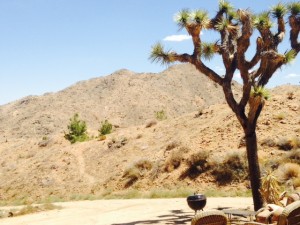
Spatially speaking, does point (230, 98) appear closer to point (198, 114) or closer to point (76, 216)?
point (76, 216)

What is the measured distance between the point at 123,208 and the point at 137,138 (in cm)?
1756

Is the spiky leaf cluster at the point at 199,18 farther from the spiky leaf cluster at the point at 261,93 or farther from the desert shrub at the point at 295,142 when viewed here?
the desert shrub at the point at 295,142

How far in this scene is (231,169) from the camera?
2164 centimetres

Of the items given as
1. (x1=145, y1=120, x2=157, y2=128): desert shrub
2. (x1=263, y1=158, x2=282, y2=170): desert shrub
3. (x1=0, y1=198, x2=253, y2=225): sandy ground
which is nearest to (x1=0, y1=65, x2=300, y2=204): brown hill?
(x1=145, y1=120, x2=157, y2=128): desert shrub

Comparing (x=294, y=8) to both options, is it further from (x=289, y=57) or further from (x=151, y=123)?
(x=151, y=123)

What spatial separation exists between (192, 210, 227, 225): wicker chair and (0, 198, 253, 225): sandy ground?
5.65 meters

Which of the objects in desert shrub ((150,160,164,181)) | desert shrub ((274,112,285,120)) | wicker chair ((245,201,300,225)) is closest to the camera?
wicker chair ((245,201,300,225))

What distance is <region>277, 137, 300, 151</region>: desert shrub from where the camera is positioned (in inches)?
882

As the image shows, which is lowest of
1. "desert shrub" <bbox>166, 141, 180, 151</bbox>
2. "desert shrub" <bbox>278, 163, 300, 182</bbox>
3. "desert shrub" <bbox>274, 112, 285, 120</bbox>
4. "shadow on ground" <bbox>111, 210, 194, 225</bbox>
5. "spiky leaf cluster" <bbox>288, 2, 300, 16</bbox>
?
"shadow on ground" <bbox>111, 210, 194, 225</bbox>

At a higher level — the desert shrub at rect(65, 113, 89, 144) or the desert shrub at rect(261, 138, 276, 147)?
the desert shrub at rect(65, 113, 89, 144)

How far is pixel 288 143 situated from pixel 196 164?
5.21m

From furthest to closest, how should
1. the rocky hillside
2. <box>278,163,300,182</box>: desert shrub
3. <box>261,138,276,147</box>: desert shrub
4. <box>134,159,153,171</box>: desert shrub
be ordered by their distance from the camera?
the rocky hillside → <box>134,159,153,171</box>: desert shrub → <box>261,138,276,147</box>: desert shrub → <box>278,163,300,182</box>: desert shrub

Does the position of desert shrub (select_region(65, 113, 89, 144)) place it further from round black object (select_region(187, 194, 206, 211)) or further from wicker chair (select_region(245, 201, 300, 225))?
wicker chair (select_region(245, 201, 300, 225))

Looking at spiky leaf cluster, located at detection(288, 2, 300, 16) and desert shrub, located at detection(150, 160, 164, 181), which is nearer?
spiky leaf cluster, located at detection(288, 2, 300, 16)
